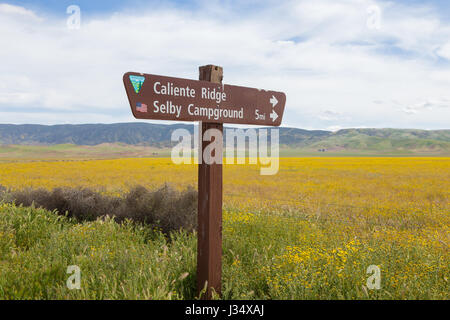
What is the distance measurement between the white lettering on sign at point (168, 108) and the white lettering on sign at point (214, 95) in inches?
14.8

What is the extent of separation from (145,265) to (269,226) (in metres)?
3.03

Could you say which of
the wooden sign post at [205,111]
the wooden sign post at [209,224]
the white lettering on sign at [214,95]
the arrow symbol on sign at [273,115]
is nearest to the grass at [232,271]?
the wooden sign post at [209,224]

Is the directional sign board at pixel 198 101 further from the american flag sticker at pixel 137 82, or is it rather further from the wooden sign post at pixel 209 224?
the wooden sign post at pixel 209 224

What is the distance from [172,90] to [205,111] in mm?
A: 451

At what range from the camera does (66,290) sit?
138 inches

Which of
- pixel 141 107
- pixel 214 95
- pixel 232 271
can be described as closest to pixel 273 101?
pixel 214 95

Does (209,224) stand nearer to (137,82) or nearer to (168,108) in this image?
(168,108)

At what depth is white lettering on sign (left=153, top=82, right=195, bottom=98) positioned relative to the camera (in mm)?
3568

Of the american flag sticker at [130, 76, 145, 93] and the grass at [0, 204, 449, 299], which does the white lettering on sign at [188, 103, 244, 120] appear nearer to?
the american flag sticker at [130, 76, 145, 93]

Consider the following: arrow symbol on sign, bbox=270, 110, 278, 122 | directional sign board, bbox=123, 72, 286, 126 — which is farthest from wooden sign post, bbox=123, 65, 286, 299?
arrow symbol on sign, bbox=270, 110, 278, 122

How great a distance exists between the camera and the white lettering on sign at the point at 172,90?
3568mm
